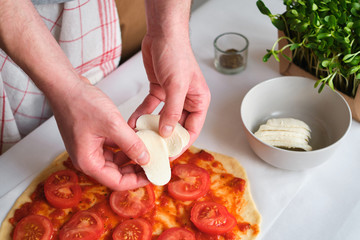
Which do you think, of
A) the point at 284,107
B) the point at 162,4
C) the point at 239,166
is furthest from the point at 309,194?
the point at 162,4

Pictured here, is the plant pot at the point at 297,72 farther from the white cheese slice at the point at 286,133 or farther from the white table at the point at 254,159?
the white cheese slice at the point at 286,133

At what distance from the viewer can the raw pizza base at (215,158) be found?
134 cm

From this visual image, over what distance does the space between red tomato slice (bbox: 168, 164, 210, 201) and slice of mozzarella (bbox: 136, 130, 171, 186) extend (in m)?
0.13

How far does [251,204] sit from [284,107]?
0.48 m

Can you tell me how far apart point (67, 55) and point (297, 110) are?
3.34 ft

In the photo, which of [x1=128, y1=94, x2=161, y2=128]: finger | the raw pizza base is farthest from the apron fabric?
[x1=128, y1=94, x2=161, y2=128]: finger

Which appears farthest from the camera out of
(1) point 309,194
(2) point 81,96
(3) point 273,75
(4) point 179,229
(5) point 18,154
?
(3) point 273,75

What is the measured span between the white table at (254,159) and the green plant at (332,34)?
28 cm

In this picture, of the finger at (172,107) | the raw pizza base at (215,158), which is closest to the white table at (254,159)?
the raw pizza base at (215,158)

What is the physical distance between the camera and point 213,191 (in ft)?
4.65

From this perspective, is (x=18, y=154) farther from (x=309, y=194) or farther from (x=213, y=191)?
(x=309, y=194)

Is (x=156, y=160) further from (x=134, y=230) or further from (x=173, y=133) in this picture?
(x=134, y=230)

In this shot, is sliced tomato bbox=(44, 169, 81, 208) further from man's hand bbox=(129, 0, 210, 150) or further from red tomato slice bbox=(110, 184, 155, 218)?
man's hand bbox=(129, 0, 210, 150)

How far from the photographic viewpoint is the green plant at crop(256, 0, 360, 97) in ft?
4.46
